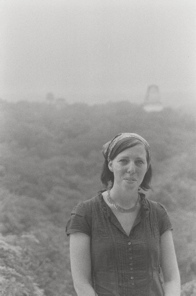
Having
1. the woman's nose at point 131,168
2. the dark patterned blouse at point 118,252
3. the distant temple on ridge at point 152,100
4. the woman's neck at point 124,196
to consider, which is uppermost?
the distant temple on ridge at point 152,100

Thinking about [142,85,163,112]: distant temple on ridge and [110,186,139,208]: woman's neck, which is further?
[142,85,163,112]: distant temple on ridge

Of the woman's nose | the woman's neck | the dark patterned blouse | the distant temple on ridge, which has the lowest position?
the dark patterned blouse

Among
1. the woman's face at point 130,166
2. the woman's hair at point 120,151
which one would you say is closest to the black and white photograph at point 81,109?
the woman's hair at point 120,151

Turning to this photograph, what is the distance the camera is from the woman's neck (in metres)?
1.61

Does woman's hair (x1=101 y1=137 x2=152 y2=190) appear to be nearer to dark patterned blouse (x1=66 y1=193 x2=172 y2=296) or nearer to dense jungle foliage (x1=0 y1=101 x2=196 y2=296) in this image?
dark patterned blouse (x1=66 y1=193 x2=172 y2=296)

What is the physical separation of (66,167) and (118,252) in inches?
55.7

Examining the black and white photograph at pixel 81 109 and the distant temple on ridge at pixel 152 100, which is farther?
the distant temple on ridge at pixel 152 100

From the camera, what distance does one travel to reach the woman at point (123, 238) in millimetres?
1530

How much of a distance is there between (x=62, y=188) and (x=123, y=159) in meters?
1.34

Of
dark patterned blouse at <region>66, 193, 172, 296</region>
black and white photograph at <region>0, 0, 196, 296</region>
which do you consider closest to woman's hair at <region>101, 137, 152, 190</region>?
dark patterned blouse at <region>66, 193, 172, 296</region>

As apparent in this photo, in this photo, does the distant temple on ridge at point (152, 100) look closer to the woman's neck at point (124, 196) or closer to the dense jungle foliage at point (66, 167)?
the dense jungle foliage at point (66, 167)

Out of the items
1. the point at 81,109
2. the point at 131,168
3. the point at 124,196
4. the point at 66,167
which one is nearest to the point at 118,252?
the point at 124,196

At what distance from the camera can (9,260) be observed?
263 centimetres

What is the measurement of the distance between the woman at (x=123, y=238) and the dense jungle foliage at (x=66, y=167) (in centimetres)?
119
